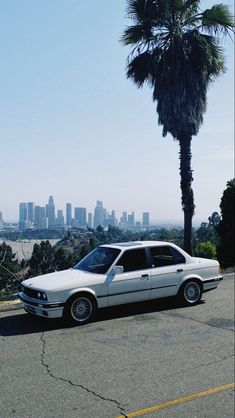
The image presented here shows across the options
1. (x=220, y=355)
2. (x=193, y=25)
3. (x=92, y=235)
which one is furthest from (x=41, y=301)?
(x=92, y=235)

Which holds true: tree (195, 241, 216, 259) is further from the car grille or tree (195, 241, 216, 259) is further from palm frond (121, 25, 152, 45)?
the car grille

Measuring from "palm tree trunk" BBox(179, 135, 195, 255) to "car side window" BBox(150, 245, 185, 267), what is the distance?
8.99 meters

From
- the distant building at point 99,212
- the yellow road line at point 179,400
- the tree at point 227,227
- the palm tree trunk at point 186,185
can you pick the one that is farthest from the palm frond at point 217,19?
the distant building at point 99,212

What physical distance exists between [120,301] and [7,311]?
2477 mm

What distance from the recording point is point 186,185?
63.0ft

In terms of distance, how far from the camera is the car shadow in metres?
8.34

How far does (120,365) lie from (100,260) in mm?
3303

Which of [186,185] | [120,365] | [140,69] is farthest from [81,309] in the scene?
[140,69]

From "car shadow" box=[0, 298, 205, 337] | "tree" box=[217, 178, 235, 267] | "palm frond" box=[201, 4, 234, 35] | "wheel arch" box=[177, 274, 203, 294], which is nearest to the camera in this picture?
"car shadow" box=[0, 298, 205, 337]

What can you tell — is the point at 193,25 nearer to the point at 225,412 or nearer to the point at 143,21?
the point at 143,21

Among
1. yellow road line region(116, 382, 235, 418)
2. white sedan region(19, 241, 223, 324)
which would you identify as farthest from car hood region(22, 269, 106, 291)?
yellow road line region(116, 382, 235, 418)

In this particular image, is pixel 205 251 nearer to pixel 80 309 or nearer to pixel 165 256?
pixel 165 256

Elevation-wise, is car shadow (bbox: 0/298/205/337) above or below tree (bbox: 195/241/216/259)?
below

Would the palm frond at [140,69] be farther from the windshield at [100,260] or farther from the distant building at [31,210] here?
the distant building at [31,210]
